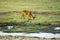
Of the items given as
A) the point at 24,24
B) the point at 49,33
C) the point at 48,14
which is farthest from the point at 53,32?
the point at 24,24

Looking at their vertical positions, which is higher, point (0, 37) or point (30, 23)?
point (30, 23)

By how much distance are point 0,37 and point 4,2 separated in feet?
1.70

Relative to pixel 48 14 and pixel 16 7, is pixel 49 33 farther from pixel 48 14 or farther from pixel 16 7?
pixel 16 7

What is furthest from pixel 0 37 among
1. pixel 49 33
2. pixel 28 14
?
pixel 49 33

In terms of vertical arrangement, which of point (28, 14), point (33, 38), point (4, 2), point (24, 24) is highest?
point (4, 2)

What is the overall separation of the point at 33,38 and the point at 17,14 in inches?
16.5

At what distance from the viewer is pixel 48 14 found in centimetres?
231

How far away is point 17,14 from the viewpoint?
233cm

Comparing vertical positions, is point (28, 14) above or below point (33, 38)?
above

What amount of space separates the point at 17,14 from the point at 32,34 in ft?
1.19

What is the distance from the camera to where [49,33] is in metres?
2.33

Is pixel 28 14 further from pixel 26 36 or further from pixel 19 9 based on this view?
pixel 26 36

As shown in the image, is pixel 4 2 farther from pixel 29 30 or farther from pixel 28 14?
pixel 29 30

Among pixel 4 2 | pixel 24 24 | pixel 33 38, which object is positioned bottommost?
pixel 33 38
